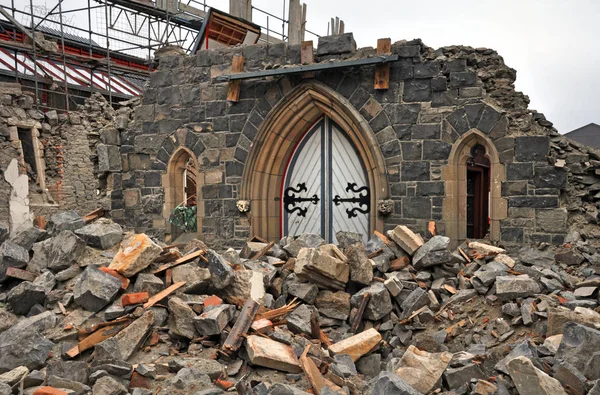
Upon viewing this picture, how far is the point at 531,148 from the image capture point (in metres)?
6.85

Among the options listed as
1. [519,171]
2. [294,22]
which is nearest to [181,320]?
[519,171]

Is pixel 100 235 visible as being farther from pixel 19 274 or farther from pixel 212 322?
pixel 212 322

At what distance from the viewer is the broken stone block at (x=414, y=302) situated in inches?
215

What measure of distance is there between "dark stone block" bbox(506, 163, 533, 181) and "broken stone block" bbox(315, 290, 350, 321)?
9.91 feet

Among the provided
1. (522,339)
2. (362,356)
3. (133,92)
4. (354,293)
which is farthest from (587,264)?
(133,92)

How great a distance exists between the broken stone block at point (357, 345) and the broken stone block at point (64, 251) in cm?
275

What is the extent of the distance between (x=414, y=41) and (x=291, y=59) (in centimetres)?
190

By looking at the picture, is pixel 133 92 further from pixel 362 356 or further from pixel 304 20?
pixel 362 356

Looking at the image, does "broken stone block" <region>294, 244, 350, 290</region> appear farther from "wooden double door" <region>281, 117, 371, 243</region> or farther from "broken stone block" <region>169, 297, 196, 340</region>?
"wooden double door" <region>281, 117, 371, 243</region>

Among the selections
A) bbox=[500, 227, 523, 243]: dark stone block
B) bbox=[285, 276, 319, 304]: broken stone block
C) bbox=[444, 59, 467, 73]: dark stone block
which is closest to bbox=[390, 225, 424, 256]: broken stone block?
bbox=[285, 276, 319, 304]: broken stone block

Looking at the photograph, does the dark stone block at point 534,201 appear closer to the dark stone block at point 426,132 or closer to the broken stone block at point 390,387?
the dark stone block at point 426,132

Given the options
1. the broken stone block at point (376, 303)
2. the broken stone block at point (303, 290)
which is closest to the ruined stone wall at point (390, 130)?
the broken stone block at point (376, 303)

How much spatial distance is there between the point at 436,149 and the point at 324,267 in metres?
2.93

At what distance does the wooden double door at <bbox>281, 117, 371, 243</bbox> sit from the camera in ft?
27.3
